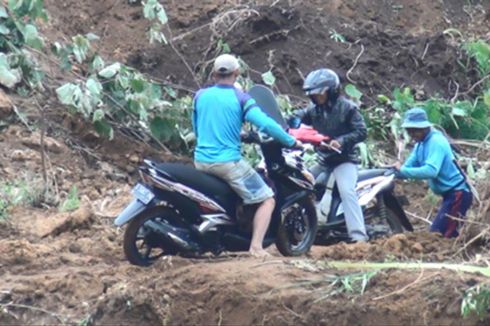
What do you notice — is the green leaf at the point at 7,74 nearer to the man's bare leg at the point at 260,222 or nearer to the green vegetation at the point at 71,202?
the green vegetation at the point at 71,202

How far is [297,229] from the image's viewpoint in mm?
10914

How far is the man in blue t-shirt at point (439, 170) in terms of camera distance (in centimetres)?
1172

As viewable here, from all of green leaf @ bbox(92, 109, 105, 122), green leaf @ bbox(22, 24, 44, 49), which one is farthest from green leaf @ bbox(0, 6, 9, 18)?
green leaf @ bbox(92, 109, 105, 122)

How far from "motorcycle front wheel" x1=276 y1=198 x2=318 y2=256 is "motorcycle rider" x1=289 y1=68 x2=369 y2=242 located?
58 cm

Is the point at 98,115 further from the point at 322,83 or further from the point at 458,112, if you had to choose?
the point at 458,112

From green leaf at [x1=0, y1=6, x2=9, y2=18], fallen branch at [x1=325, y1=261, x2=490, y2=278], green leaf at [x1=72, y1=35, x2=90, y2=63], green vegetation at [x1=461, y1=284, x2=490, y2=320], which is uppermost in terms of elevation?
green leaf at [x1=0, y1=6, x2=9, y2=18]

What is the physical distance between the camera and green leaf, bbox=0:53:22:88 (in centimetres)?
1301

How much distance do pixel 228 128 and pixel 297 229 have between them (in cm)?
133

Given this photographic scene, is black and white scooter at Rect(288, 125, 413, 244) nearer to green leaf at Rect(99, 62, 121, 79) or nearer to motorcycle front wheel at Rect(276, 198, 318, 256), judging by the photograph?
motorcycle front wheel at Rect(276, 198, 318, 256)

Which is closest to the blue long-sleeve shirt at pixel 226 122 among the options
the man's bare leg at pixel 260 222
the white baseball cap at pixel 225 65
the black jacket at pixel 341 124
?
the white baseball cap at pixel 225 65

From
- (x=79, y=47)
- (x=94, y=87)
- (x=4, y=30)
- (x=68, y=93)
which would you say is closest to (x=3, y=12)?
(x=4, y=30)

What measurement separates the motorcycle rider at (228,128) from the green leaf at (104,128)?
3.95m

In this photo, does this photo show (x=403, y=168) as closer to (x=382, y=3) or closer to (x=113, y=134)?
(x=113, y=134)

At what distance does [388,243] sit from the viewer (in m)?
10.7
